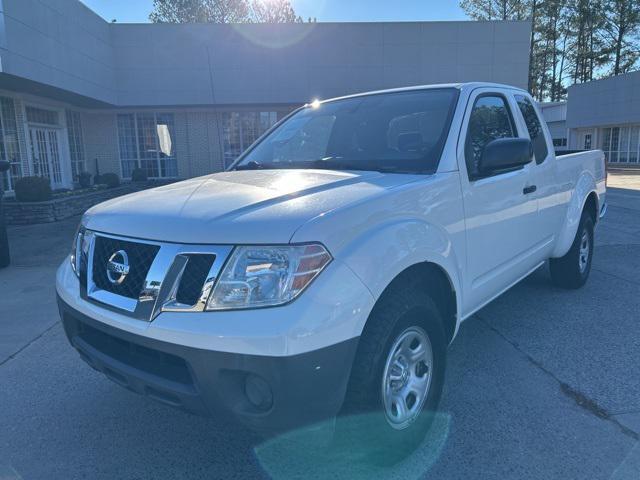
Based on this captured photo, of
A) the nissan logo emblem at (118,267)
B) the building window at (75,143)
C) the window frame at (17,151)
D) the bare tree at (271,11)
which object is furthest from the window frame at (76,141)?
the bare tree at (271,11)

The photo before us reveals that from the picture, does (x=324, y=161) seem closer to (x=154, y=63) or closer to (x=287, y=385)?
(x=287, y=385)

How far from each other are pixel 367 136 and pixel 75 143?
19715 millimetres

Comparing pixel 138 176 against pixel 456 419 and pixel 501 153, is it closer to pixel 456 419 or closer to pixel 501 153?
pixel 501 153

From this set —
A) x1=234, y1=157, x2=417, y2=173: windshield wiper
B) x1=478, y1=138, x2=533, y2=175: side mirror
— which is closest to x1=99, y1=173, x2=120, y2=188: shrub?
x1=234, y1=157, x2=417, y2=173: windshield wiper

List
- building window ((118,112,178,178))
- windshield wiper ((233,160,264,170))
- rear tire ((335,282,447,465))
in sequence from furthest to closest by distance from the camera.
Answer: building window ((118,112,178,178))
windshield wiper ((233,160,264,170))
rear tire ((335,282,447,465))

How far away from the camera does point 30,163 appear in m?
16.6

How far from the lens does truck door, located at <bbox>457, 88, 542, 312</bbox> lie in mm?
3049

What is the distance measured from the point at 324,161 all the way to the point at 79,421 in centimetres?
225

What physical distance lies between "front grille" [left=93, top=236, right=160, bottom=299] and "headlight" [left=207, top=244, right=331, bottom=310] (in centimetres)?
40

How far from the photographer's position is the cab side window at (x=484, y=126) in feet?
10.2

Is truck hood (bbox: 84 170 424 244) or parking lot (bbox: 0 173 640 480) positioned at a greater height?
truck hood (bbox: 84 170 424 244)

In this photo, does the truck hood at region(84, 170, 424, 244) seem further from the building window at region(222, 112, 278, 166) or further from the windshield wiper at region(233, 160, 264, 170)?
the building window at region(222, 112, 278, 166)

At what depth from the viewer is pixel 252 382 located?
1987 millimetres

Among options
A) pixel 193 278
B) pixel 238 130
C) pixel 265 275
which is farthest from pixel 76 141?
pixel 265 275
